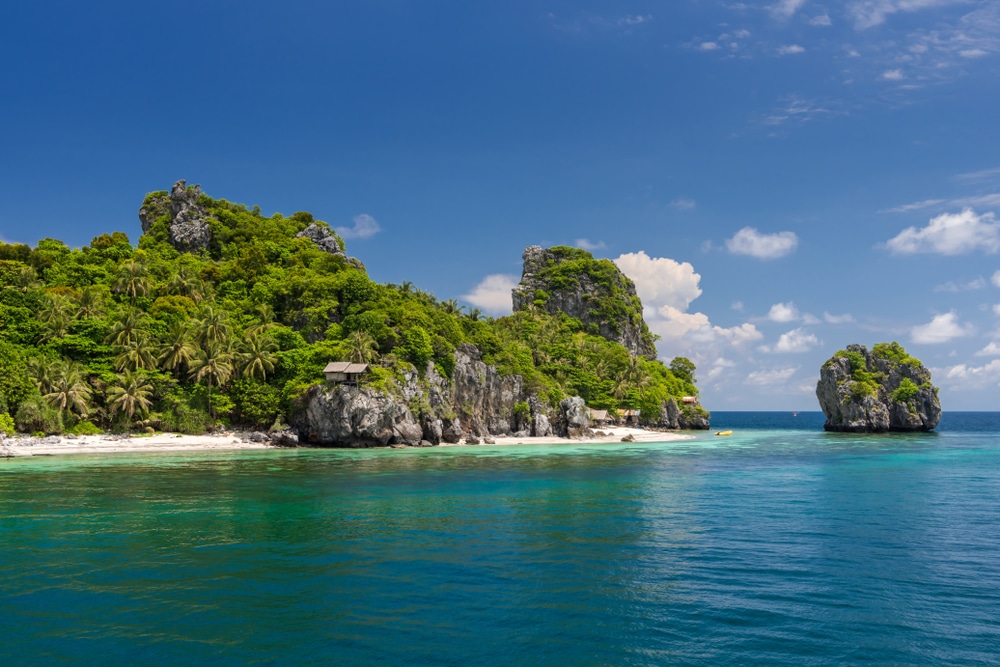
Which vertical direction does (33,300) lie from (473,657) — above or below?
above

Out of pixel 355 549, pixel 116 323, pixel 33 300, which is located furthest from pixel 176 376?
pixel 355 549

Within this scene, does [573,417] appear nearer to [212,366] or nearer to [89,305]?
[212,366]

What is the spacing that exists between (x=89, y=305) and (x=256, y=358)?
23034mm

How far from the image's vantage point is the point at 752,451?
64.8 m

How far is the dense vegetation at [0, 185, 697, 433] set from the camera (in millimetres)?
61506

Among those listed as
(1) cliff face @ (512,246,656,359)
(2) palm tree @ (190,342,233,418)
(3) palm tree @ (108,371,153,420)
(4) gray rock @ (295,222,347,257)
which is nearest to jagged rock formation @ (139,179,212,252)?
(4) gray rock @ (295,222,347,257)

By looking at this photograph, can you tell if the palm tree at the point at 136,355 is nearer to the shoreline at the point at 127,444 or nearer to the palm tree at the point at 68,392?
the palm tree at the point at 68,392

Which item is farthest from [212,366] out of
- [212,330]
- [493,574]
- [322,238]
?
[493,574]

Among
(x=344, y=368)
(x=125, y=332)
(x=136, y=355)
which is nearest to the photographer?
(x=136, y=355)

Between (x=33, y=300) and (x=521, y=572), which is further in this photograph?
(x=33, y=300)

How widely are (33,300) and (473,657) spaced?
80.0 m

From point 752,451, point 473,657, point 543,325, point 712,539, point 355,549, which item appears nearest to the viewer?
point 473,657

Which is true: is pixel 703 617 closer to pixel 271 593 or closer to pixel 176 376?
pixel 271 593

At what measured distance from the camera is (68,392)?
189 feet
